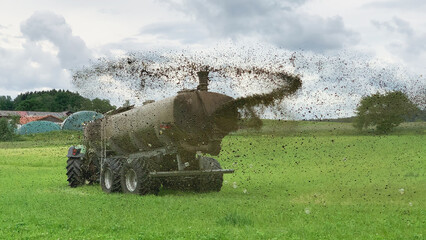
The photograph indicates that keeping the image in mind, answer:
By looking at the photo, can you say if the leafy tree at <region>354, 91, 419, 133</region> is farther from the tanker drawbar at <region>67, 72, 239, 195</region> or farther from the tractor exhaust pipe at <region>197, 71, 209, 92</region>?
the tractor exhaust pipe at <region>197, 71, 209, 92</region>

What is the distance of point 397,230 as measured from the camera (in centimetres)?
1183

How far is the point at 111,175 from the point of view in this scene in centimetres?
2152

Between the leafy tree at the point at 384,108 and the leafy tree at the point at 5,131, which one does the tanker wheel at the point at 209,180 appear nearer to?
the leafy tree at the point at 384,108

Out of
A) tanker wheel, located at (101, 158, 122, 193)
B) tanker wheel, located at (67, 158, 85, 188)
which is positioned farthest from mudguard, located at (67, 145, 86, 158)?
tanker wheel, located at (101, 158, 122, 193)

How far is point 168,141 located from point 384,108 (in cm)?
795

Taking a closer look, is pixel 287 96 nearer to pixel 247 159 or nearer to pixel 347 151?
pixel 247 159

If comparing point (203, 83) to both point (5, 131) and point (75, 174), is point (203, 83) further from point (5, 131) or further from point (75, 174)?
point (5, 131)

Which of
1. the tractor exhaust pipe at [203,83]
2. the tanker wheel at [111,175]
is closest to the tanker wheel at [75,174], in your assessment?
the tanker wheel at [111,175]

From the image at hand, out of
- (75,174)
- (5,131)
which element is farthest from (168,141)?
(5,131)

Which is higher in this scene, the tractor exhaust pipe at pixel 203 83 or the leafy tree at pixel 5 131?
the tractor exhaust pipe at pixel 203 83

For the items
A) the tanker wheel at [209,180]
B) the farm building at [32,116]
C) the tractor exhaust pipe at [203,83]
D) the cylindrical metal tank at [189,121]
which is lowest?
the tanker wheel at [209,180]

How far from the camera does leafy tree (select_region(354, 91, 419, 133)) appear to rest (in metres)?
15.1

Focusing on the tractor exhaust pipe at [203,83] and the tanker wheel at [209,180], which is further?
the tanker wheel at [209,180]

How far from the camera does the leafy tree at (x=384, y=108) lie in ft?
49.4
